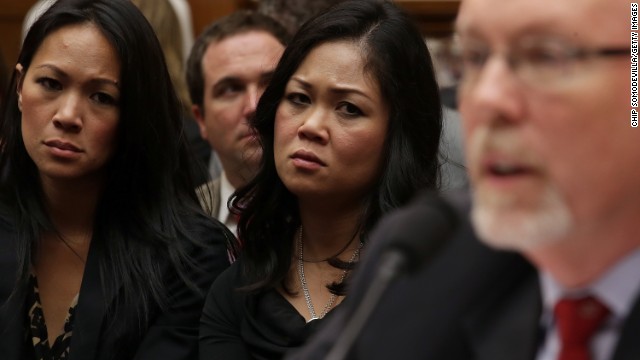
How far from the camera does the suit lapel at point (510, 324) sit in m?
1.30

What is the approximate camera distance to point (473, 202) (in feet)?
4.60

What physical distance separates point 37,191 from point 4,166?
4.0 inches

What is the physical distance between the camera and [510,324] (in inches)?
52.0

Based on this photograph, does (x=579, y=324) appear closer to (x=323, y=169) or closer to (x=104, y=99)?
(x=323, y=169)

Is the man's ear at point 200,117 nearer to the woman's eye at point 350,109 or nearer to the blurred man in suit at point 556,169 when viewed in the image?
the woman's eye at point 350,109

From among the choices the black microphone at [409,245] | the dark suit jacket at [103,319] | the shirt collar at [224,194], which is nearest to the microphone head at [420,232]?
the black microphone at [409,245]

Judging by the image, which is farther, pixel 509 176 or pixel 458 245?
pixel 458 245

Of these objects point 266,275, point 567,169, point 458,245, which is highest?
point 567,169

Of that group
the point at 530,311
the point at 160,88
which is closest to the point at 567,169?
the point at 530,311

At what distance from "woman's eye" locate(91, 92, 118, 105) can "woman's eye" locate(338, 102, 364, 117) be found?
1.81ft

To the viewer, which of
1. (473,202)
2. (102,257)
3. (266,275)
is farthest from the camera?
(102,257)

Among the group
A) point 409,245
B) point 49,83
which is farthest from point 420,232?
point 49,83

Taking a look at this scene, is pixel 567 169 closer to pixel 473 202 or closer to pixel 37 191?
pixel 473 202

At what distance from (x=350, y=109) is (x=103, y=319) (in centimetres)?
70
